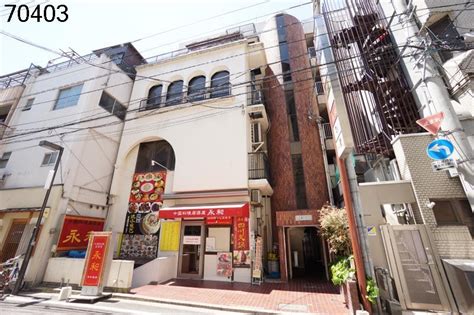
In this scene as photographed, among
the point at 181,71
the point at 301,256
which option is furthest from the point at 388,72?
the point at 181,71

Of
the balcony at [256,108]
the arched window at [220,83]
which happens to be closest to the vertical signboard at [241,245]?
the balcony at [256,108]

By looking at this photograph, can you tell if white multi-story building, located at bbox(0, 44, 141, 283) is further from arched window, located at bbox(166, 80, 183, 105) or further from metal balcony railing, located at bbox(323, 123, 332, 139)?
metal balcony railing, located at bbox(323, 123, 332, 139)

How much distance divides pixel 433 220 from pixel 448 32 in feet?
22.9

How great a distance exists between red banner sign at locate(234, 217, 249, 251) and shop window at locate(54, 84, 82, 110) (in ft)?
39.8

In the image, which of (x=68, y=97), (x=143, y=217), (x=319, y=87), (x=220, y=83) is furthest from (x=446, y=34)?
(x=68, y=97)

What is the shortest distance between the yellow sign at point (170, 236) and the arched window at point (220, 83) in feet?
26.3

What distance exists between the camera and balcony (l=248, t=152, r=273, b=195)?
34.1 feet

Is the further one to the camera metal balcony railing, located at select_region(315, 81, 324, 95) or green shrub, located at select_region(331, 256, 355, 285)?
metal balcony railing, located at select_region(315, 81, 324, 95)

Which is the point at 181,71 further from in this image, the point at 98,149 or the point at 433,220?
the point at 433,220

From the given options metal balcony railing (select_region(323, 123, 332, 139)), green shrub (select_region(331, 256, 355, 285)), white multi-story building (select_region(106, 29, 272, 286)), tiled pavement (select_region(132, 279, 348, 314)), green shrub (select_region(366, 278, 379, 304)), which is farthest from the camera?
metal balcony railing (select_region(323, 123, 332, 139))

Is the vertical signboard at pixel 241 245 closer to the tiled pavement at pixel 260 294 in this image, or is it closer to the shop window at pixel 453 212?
the tiled pavement at pixel 260 294

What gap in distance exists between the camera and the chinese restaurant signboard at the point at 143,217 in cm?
1123

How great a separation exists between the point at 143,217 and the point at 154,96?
832 cm

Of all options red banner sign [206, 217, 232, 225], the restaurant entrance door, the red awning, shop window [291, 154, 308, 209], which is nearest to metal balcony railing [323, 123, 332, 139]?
shop window [291, 154, 308, 209]
